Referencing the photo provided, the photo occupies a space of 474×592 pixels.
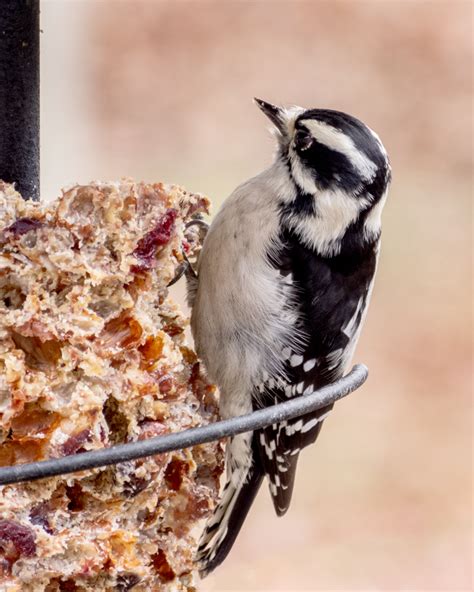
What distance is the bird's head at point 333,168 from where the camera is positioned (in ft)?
6.49

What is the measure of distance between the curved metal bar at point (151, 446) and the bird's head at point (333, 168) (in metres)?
0.56

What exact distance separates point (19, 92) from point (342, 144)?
23.7 inches

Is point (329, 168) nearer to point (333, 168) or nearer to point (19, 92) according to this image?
point (333, 168)

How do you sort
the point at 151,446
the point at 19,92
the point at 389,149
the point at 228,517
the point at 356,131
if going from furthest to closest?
the point at 389,149 → the point at 228,517 → the point at 356,131 → the point at 19,92 → the point at 151,446

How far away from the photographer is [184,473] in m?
1.60

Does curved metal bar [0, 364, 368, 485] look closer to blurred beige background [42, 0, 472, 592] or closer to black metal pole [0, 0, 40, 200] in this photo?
black metal pole [0, 0, 40, 200]

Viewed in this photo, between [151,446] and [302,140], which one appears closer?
[151,446]

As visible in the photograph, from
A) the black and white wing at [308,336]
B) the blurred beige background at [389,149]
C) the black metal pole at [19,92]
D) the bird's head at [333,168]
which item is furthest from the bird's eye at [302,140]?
the blurred beige background at [389,149]

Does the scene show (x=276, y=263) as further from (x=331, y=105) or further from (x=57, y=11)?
(x=331, y=105)

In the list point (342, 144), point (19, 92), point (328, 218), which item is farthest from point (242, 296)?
point (19, 92)

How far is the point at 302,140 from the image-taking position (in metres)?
2.04

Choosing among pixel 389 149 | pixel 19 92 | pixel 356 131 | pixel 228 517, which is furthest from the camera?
pixel 389 149

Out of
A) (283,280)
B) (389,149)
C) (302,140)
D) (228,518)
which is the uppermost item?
(302,140)

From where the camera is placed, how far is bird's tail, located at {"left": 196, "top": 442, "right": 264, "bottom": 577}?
196 cm
